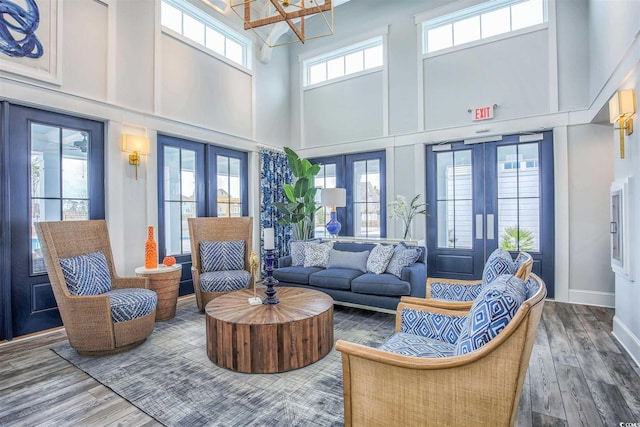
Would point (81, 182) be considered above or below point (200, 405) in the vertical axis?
above

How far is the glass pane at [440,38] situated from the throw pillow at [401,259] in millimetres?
3497

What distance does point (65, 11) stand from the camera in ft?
11.8

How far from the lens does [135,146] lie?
4.13 metres

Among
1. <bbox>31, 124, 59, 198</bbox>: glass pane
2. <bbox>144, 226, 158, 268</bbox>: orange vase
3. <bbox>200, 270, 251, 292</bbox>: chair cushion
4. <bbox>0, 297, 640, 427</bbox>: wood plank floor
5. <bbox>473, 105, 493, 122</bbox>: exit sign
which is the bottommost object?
<bbox>0, 297, 640, 427</bbox>: wood plank floor

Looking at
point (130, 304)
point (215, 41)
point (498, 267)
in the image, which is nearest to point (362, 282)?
point (498, 267)

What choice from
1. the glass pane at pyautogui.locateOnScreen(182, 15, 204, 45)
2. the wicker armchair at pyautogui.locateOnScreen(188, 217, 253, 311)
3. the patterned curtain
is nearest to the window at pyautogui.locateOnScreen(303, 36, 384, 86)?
the patterned curtain

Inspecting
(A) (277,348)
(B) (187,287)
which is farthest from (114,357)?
(B) (187,287)

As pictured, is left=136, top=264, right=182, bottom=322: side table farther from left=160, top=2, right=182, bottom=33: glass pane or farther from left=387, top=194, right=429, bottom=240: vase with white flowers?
left=160, top=2, right=182, bottom=33: glass pane

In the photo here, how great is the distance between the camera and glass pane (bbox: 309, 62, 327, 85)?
6.61 meters

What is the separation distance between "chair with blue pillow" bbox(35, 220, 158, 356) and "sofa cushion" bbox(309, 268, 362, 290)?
1914mm

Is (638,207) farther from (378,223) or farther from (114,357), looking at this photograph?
(114,357)

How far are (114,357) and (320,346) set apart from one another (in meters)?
1.83

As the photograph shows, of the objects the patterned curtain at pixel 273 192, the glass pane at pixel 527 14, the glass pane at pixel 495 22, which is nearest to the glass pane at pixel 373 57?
the glass pane at pixel 495 22

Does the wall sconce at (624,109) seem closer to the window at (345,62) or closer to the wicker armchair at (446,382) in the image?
the wicker armchair at (446,382)
